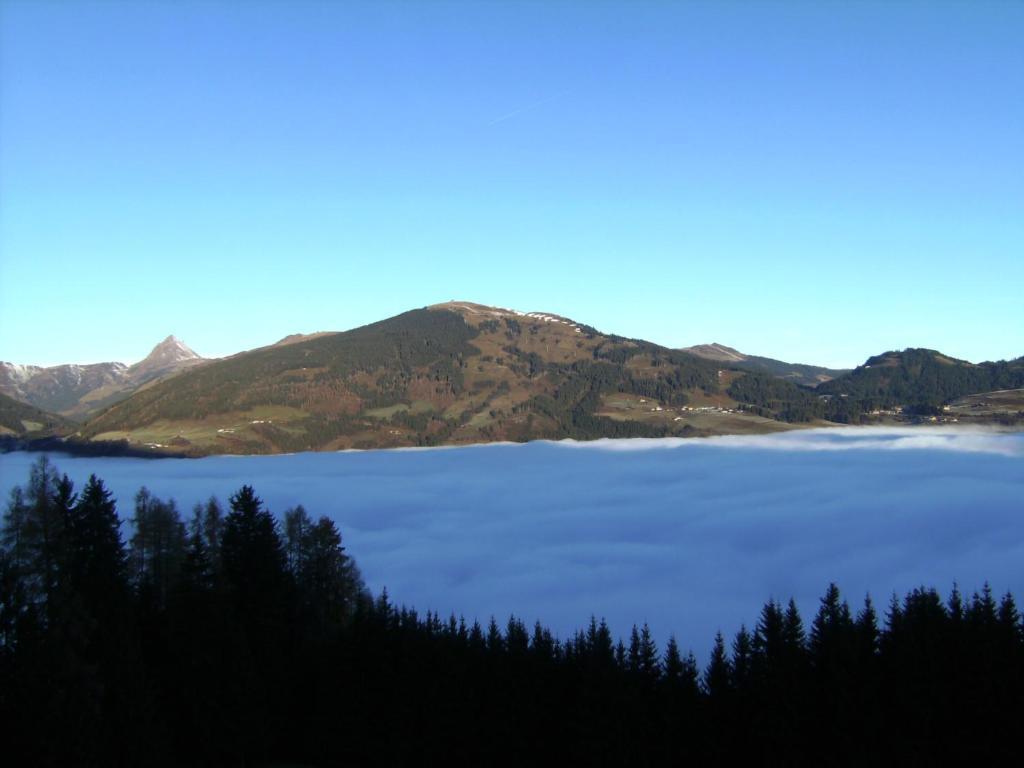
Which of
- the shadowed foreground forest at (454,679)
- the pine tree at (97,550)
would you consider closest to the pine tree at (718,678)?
the shadowed foreground forest at (454,679)

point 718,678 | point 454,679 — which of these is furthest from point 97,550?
point 718,678

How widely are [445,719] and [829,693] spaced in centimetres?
1833

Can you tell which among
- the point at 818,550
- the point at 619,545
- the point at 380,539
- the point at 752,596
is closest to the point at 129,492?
the point at 380,539

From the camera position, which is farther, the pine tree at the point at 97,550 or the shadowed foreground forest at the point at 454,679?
the pine tree at the point at 97,550

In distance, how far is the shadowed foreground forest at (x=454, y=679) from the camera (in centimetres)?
3291

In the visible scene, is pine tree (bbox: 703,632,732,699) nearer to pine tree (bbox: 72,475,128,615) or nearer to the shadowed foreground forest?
the shadowed foreground forest

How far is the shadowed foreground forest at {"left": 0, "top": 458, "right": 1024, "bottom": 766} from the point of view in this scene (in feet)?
108

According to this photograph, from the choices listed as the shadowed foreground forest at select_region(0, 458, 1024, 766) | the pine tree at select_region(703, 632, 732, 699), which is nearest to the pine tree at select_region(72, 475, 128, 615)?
the shadowed foreground forest at select_region(0, 458, 1024, 766)

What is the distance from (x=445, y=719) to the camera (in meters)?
37.3

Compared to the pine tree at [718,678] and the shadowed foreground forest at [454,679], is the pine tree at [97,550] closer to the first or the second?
the shadowed foreground forest at [454,679]

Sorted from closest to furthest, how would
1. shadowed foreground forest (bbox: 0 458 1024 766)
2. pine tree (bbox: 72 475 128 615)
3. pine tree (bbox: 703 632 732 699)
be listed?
shadowed foreground forest (bbox: 0 458 1024 766)
pine tree (bbox: 72 475 128 615)
pine tree (bbox: 703 632 732 699)

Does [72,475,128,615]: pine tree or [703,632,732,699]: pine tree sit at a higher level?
[72,475,128,615]: pine tree

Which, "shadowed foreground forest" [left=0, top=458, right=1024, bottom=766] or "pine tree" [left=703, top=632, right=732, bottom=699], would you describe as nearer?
"shadowed foreground forest" [left=0, top=458, right=1024, bottom=766]

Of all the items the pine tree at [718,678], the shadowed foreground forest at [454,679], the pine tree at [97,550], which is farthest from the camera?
the pine tree at [718,678]
